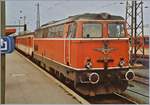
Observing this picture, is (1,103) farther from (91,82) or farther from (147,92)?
(147,92)

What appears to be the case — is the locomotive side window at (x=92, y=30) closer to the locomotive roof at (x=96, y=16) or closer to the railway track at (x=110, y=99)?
the locomotive roof at (x=96, y=16)

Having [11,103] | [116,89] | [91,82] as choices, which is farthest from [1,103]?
[116,89]

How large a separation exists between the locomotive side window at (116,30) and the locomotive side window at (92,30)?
385mm

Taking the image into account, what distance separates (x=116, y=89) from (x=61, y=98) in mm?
2246

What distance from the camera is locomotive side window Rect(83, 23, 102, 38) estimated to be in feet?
41.1

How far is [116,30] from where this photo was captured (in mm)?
12938

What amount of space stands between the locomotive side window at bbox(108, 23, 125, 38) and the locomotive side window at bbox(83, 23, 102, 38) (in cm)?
39

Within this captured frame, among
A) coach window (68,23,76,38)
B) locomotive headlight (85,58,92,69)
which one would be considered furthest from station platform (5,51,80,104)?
coach window (68,23,76,38)

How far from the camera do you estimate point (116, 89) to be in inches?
492

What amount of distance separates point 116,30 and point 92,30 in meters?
0.94

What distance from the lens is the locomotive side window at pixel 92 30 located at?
1253 cm

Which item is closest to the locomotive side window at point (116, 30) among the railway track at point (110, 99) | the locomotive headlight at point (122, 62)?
the locomotive headlight at point (122, 62)

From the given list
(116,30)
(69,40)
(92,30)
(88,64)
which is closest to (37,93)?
(88,64)

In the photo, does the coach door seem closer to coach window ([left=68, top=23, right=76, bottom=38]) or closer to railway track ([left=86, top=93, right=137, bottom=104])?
coach window ([left=68, top=23, right=76, bottom=38])
